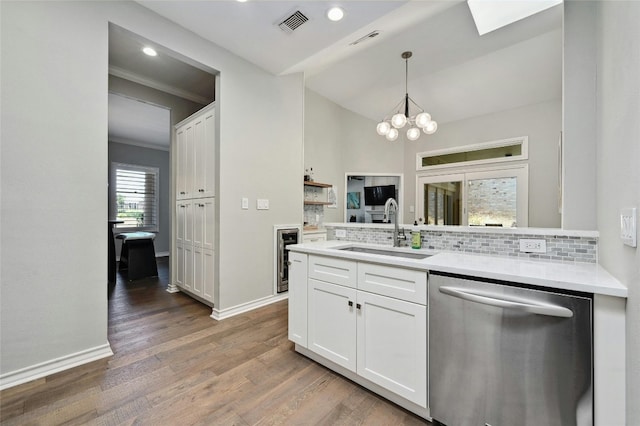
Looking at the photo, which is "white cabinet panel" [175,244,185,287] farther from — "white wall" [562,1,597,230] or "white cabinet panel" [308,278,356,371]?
"white wall" [562,1,597,230]

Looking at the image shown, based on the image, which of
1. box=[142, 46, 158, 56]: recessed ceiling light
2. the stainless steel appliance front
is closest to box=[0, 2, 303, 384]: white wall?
box=[142, 46, 158, 56]: recessed ceiling light

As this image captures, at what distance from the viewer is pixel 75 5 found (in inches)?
75.9

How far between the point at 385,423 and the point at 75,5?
136 inches

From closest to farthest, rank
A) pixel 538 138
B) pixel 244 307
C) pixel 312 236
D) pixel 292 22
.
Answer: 1. pixel 292 22
2. pixel 244 307
3. pixel 312 236
4. pixel 538 138

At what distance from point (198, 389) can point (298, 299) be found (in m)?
0.84

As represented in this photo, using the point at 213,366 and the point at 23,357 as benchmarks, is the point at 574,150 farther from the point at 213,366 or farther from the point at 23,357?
the point at 23,357

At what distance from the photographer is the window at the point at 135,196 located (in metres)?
6.26

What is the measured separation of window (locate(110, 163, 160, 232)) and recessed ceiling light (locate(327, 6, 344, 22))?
20.6 ft

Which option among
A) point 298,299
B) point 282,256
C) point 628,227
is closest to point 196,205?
point 282,256

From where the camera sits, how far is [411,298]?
1.41 meters

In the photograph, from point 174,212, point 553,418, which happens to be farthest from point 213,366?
point 174,212

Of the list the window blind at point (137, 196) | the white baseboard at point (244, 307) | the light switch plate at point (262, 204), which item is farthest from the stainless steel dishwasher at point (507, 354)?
the window blind at point (137, 196)

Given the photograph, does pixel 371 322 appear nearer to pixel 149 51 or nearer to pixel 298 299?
pixel 298 299

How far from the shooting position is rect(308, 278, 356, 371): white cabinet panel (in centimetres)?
168
